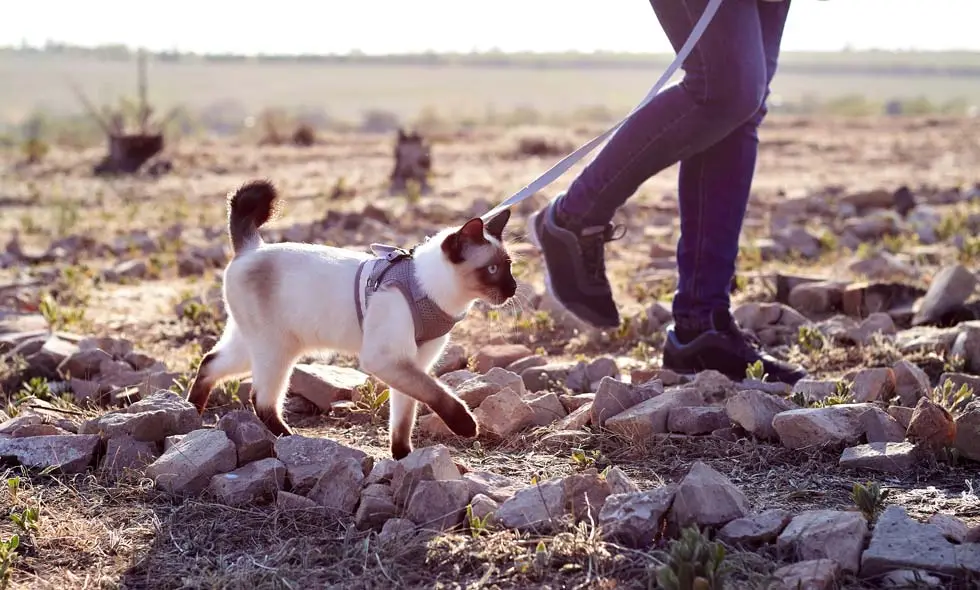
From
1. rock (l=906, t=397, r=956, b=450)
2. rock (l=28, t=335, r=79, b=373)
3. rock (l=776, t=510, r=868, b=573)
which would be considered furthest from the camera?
rock (l=28, t=335, r=79, b=373)

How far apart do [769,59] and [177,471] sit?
2397mm

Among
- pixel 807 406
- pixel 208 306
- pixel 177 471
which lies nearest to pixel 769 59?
pixel 807 406

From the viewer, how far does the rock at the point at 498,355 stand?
4.12 metres

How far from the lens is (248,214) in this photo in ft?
11.5

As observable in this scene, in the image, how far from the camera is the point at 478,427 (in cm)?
325

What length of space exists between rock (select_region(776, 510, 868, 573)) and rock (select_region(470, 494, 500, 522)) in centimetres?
67

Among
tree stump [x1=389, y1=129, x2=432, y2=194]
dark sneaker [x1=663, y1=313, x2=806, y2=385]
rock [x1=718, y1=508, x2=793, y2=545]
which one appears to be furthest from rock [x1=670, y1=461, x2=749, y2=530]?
tree stump [x1=389, y1=129, x2=432, y2=194]

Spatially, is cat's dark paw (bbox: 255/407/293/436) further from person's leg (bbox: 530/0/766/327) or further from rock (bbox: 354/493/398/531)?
person's leg (bbox: 530/0/766/327)

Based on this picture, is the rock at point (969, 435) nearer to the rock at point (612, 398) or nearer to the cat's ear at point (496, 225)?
the rock at point (612, 398)

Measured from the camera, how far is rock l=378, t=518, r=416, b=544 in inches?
99.0

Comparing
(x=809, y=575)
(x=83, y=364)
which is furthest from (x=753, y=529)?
(x=83, y=364)

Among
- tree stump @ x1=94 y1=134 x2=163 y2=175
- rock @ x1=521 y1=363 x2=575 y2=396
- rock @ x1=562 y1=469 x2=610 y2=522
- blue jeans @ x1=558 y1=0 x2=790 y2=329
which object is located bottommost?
tree stump @ x1=94 y1=134 x2=163 y2=175

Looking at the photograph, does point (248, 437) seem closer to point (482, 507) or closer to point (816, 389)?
point (482, 507)

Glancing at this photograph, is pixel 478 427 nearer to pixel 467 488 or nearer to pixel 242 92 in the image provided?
pixel 467 488
